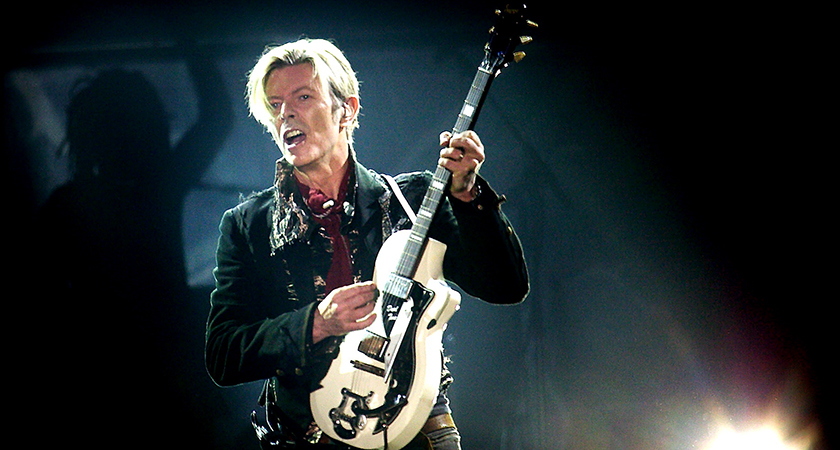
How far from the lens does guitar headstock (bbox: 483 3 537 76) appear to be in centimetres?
200

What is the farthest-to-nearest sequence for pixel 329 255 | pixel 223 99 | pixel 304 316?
pixel 223 99 < pixel 329 255 < pixel 304 316

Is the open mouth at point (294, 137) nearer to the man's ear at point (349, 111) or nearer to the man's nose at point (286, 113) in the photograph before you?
the man's nose at point (286, 113)

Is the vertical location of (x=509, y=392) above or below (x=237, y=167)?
below

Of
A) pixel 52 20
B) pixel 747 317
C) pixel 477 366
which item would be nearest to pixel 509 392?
pixel 477 366

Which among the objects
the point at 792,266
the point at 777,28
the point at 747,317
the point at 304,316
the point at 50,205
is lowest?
the point at 304,316

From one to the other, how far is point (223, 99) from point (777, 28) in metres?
2.53

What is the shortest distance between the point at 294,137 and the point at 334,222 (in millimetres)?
352

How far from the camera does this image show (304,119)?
2.28 m

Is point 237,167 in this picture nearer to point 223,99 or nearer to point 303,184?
point 223,99

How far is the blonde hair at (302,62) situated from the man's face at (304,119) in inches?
1.0

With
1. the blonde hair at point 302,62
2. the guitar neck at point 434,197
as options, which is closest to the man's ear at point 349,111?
the blonde hair at point 302,62

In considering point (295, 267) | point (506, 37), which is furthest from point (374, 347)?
point (506, 37)

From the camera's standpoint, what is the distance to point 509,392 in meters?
2.84

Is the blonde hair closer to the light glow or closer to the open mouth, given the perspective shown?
the open mouth
